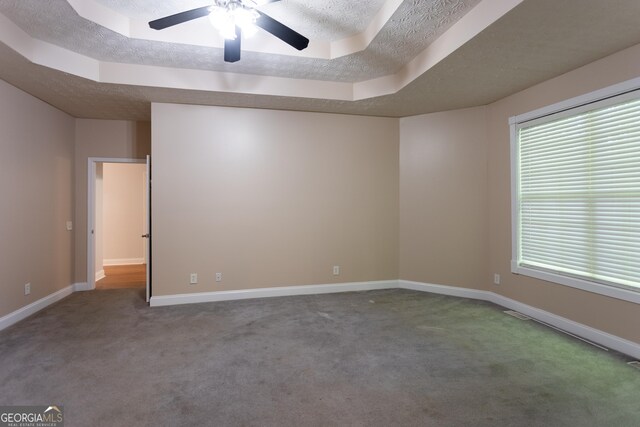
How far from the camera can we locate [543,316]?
349 centimetres

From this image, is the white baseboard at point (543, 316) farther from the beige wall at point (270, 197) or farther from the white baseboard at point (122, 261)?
the white baseboard at point (122, 261)

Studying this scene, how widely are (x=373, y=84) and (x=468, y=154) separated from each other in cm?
169

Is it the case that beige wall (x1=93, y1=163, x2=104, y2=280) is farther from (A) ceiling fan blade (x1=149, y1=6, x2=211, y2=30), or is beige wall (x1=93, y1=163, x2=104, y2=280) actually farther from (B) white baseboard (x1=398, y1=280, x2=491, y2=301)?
(B) white baseboard (x1=398, y1=280, x2=491, y2=301)

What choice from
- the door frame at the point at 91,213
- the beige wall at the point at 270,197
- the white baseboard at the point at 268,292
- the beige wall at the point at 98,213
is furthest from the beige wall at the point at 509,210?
the beige wall at the point at 98,213

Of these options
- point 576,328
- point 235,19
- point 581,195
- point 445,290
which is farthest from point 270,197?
point 576,328

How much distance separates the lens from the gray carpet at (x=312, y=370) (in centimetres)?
196

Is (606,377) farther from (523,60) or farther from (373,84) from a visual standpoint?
(373,84)

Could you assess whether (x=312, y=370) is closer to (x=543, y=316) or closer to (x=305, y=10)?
(x=543, y=316)

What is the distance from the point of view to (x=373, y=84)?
156 inches

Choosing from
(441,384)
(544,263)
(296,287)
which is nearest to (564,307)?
(544,263)

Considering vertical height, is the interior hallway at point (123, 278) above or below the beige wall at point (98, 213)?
below

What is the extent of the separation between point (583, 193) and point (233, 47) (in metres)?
3.56

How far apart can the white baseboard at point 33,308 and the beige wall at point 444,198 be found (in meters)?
4.88
